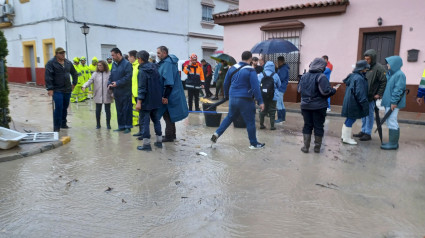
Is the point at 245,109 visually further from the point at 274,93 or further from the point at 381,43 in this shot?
the point at 381,43

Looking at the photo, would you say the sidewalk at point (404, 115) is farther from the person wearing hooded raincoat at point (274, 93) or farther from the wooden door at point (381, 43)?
the person wearing hooded raincoat at point (274, 93)

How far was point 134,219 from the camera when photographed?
3342 mm

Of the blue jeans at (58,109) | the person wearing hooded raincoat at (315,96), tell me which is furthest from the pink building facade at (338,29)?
the blue jeans at (58,109)

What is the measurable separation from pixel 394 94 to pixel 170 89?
3991 mm

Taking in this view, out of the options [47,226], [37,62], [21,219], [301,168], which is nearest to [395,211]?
[301,168]

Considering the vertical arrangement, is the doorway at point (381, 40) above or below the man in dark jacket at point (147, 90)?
above

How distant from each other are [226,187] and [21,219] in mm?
2266

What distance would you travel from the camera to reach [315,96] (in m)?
5.56

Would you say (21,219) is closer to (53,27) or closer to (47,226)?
(47,226)

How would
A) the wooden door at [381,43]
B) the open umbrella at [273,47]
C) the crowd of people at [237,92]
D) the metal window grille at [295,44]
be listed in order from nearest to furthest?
the crowd of people at [237,92], the open umbrella at [273,47], the wooden door at [381,43], the metal window grille at [295,44]

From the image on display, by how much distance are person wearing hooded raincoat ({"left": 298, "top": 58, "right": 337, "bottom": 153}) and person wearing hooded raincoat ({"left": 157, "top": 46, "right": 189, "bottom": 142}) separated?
2182mm

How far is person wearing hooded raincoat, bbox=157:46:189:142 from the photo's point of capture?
19.2ft

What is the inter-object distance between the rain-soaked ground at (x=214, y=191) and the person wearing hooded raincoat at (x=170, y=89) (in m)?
0.58

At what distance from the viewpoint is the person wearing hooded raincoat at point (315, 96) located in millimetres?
5465
